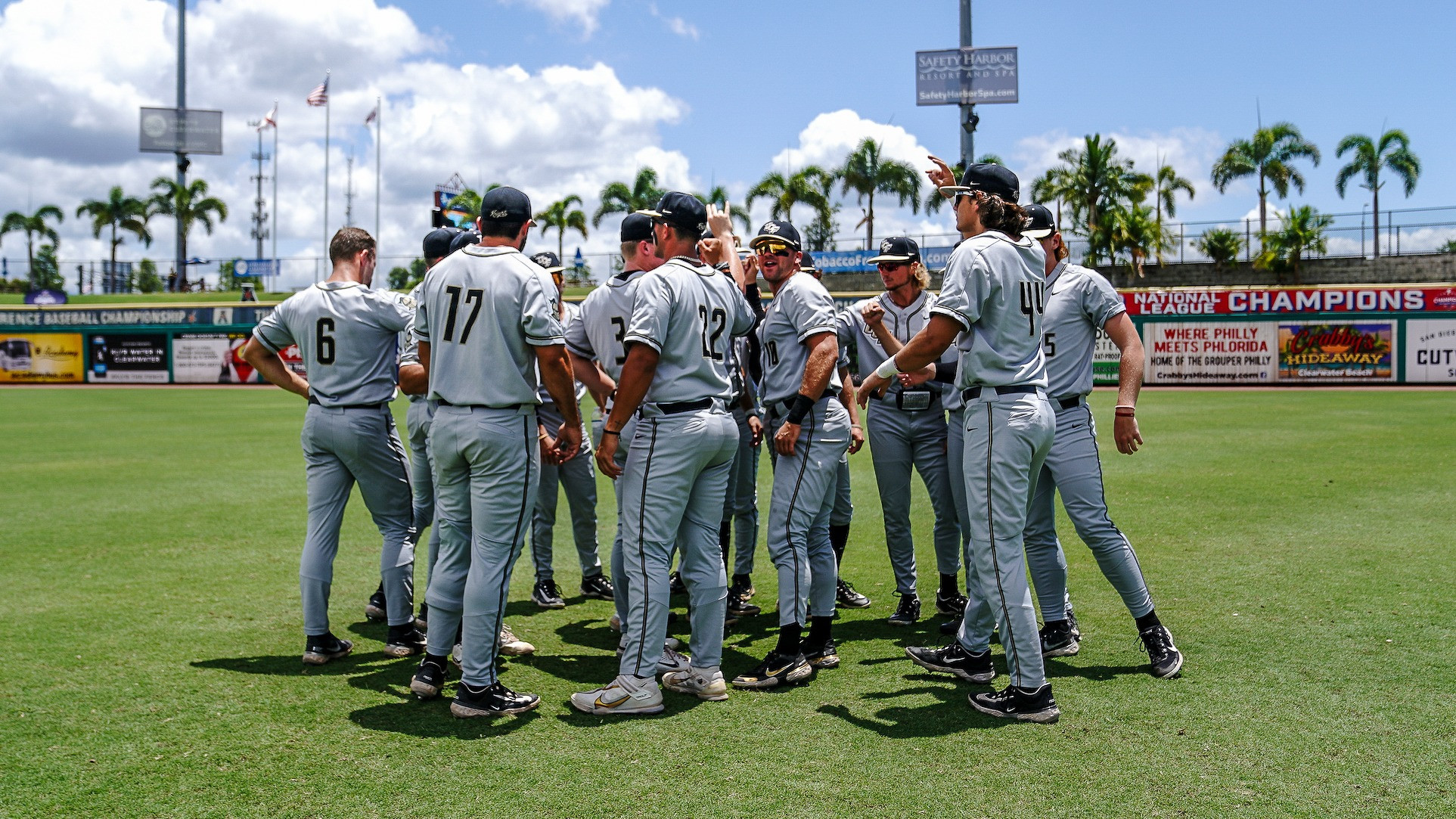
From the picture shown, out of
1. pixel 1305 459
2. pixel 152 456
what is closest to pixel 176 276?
pixel 152 456

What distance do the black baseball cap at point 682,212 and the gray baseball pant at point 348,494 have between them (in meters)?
1.72

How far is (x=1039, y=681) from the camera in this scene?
Result: 4.07 meters

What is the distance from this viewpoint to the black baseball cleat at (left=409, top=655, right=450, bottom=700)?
173 inches

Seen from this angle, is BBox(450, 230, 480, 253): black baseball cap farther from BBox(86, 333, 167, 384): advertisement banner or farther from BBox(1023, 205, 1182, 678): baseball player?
BBox(86, 333, 167, 384): advertisement banner

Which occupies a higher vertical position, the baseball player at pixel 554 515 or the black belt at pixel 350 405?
the black belt at pixel 350 405

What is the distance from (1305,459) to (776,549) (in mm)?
9701

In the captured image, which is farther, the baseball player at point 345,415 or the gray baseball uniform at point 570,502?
the gray baseball uniform at point 570,502

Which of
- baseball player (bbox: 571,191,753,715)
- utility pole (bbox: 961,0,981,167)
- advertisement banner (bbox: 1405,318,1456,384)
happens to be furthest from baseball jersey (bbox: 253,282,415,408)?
advertisement banner (bbox: 1405,318,1456,384)

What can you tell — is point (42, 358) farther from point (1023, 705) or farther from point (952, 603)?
point (1023, 705)

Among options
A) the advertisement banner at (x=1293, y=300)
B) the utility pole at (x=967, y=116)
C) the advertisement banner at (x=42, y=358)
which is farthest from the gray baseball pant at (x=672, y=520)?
the advertisement banner at (x=42, y=358)

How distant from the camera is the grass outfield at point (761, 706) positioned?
11.0ft

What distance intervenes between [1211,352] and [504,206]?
89.4ft

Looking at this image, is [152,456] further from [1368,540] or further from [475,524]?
[1368,540]

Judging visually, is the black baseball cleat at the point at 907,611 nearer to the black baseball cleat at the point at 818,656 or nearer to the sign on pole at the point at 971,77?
the black baseball cleat at the point at 818,656
